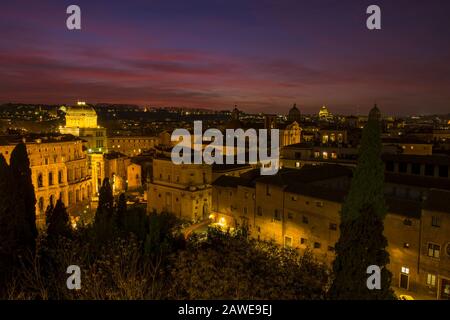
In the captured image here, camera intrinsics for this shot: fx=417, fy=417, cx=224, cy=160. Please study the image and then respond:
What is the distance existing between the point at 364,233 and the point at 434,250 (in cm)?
934

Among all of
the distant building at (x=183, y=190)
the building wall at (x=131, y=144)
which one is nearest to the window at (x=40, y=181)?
A: the distant building at (x=183, y=190)

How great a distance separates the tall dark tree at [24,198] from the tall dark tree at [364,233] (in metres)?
17.0

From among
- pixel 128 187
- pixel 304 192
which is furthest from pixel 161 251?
Answer: pixel 128 187

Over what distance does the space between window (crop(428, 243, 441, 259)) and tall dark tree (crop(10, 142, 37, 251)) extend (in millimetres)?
21832

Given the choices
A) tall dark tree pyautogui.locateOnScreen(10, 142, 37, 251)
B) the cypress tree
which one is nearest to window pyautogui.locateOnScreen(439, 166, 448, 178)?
tall dark tree pyautogui.locateOnScreen(10, 142, 37, 251)

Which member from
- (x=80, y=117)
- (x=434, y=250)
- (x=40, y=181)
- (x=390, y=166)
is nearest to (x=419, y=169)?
(x=390, y=166)

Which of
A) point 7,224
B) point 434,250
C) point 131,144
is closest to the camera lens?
point 434,250

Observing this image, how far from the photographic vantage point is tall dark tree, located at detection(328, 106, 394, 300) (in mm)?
14984

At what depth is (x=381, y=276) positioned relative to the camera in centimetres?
1484

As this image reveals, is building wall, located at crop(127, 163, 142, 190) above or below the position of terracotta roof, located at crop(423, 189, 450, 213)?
below

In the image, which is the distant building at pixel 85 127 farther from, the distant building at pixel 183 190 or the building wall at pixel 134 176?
the distant building at pixel 183 190

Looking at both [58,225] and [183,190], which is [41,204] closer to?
[183,190]

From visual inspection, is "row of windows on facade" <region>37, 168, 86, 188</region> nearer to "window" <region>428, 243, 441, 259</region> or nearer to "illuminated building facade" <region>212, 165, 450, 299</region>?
"illuminated building facade" <region>212, 165, 450, 299</region>

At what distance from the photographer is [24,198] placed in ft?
93.6
